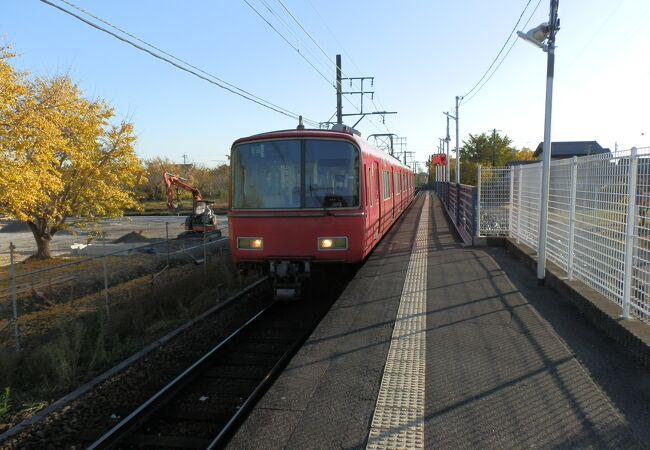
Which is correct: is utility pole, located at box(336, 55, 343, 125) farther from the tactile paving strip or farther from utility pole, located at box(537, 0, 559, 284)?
the tactile paving strip

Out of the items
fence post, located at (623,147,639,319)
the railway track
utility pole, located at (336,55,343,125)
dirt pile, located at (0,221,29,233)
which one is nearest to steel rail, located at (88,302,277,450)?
the railway track

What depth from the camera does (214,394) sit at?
543 centimetres

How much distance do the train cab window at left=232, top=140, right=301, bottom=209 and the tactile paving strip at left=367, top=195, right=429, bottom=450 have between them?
2.52 metres

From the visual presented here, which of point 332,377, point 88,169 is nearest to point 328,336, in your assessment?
point 332,377

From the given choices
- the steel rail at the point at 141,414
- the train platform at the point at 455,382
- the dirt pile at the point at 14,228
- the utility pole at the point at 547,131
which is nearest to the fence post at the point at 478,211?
the utility pole at the point at 547,131

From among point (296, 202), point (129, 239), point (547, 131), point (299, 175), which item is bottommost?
point (129, 239)

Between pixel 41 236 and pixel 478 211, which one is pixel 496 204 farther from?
pixel 41 236

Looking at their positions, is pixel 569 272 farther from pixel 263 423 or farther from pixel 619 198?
pixel 263 423

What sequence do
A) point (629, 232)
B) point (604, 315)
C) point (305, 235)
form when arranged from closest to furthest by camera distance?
point (629, 232) → point (604, 315) → point (305, 235)

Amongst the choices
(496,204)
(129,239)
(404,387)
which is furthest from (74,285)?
(129,239)

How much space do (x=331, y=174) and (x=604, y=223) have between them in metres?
3.93

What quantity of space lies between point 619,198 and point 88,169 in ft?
52.7

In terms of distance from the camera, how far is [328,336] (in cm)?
554

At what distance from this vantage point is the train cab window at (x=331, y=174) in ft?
25.8
